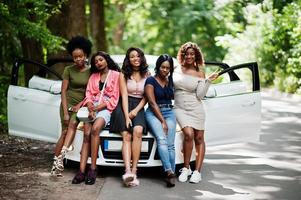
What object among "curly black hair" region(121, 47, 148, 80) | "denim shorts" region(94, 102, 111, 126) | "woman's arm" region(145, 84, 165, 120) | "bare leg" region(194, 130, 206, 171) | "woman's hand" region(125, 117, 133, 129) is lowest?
"bare leg" region(194, 130, 206, 171)

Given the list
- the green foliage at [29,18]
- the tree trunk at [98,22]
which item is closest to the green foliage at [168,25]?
the tree trunk at [98,22]

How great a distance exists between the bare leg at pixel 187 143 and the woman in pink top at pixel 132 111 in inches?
22.7

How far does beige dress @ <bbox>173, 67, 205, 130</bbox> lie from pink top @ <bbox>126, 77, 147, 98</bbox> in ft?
1.52

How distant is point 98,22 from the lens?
811 inches

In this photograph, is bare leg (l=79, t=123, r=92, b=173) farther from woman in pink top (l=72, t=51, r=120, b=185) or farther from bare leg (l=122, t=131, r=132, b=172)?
bare leg (l=122, t=131, r=132, b=172)

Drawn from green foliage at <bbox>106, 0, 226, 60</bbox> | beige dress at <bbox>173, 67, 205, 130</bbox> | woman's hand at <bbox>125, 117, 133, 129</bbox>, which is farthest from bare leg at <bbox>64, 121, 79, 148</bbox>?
green foliage at <bbox>106, 0, 226, 60</bbox>

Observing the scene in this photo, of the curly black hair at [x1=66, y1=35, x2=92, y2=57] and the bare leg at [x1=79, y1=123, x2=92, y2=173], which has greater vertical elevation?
the curly black hair at [x1=66, y1=35, x2=92, y2=57]

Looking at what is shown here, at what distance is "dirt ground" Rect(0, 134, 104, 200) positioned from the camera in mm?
6387

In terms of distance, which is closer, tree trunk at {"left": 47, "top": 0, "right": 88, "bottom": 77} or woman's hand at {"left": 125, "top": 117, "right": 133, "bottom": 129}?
woman's hand at {"left": 125, "top": 117, "right": 133, "bottom": 129}

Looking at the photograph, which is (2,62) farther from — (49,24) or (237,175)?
(237,175)

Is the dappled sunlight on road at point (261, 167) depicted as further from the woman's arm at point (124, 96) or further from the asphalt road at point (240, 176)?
the woman's arm at point (124, 96)

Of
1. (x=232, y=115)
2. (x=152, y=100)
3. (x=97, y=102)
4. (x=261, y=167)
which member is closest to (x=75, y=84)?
(x=97, y=102)

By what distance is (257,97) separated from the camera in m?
8.06

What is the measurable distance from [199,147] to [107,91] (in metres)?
1.47
